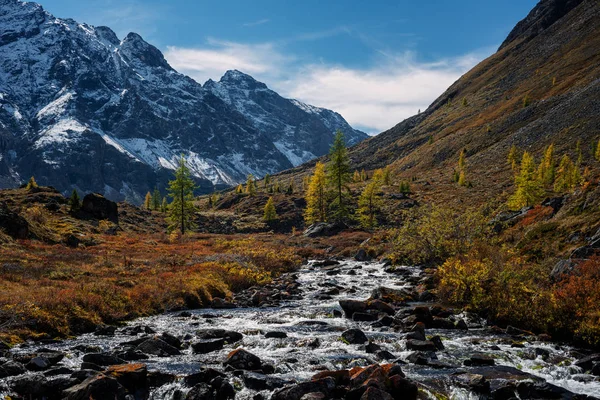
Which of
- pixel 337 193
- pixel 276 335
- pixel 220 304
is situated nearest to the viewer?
pixel 276 335

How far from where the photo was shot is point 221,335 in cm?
1908

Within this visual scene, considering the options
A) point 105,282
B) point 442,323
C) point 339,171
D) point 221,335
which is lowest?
point 442,323

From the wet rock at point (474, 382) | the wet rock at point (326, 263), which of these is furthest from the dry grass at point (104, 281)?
the wet rock at point (474, 382)

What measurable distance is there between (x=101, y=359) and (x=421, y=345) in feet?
39.7

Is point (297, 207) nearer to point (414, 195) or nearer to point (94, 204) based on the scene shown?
point (414, 195)

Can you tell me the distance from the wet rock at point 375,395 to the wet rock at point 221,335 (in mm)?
8661

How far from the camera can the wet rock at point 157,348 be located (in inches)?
651

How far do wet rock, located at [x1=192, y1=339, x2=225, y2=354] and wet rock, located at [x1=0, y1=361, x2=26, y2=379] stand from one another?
19.5 feet


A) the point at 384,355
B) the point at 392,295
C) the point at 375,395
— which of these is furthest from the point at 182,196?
the point at 375,395

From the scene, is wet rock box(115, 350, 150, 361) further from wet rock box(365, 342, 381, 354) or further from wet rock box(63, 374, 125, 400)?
wet rock box(365, 342, 381, 354)

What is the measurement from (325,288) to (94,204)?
5279 centimetres

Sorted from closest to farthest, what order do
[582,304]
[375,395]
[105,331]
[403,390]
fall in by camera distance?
[375,395] < [403,390] < [582,304] < [105,331]

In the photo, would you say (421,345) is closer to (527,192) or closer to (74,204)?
(527,192)

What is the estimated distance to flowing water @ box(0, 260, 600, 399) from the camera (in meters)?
14.3
